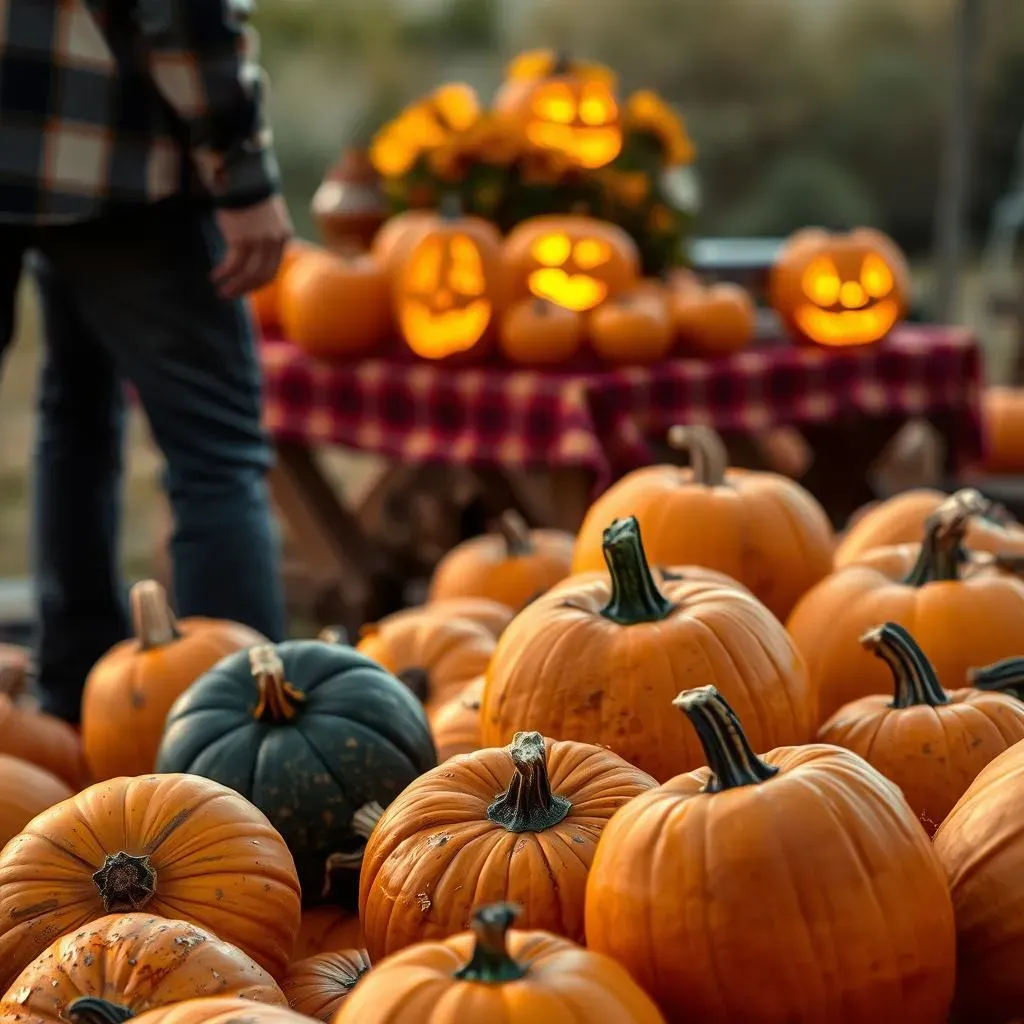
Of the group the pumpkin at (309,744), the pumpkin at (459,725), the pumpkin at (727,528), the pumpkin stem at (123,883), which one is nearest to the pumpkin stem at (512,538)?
the pumpkin at (727,528)

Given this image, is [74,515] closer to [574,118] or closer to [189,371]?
[189,371]

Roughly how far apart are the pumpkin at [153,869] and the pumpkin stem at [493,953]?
368mm

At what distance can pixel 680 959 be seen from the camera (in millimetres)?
1097

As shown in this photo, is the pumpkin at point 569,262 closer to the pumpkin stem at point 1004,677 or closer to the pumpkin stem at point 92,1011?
the pumpkin stem at point 1004,677

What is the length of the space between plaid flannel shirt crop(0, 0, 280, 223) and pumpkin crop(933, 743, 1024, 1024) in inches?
62.0

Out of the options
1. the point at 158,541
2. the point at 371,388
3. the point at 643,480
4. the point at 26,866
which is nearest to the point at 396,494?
the point at 371,388

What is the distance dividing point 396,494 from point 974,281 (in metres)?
7.28

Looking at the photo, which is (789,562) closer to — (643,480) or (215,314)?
(643,480)

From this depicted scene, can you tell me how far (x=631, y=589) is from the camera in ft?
5.11

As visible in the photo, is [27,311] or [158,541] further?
[27,311]

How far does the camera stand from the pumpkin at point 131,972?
109 cm

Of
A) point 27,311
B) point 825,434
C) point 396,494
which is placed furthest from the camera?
point 27,311

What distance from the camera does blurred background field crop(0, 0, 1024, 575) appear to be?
1020 cm

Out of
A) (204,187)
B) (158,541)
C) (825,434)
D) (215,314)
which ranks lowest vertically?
(158,541)
